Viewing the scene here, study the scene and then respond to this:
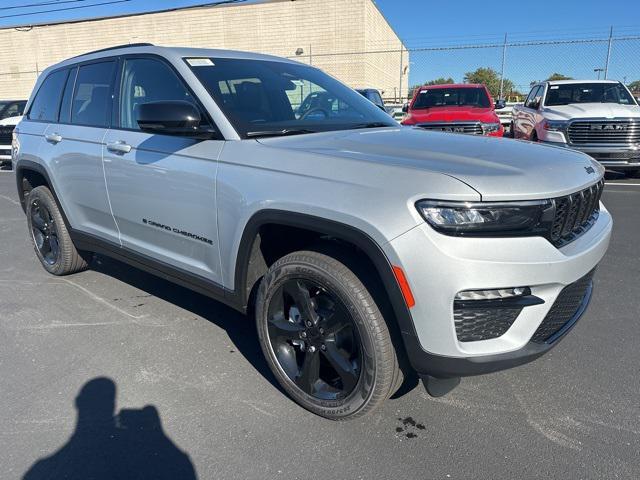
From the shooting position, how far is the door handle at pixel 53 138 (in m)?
4.08

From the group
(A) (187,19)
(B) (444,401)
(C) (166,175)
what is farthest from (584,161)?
(A) (187,19)

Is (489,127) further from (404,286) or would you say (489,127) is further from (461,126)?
(404,286)

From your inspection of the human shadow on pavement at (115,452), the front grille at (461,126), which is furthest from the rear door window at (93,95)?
the front grille at (461,126)

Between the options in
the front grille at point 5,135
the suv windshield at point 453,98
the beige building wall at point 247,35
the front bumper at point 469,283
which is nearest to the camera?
the front bumper at point 469,283

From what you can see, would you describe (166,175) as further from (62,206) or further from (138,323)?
(62,206)

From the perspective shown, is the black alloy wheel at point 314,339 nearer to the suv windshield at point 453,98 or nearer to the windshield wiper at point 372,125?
the windshield wiper at point 372,125

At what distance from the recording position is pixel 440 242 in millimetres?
1963

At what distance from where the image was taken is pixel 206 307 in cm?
396

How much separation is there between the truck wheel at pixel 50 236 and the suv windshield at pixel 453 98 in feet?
28.0

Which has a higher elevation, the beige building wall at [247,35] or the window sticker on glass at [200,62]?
the beige building wall at [247,35]

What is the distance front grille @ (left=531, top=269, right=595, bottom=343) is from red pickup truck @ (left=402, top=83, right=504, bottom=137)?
7.77 m

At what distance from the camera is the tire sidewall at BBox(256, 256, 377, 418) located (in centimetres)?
224

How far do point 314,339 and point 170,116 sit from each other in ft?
4.48

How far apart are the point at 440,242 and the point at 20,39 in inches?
1879
